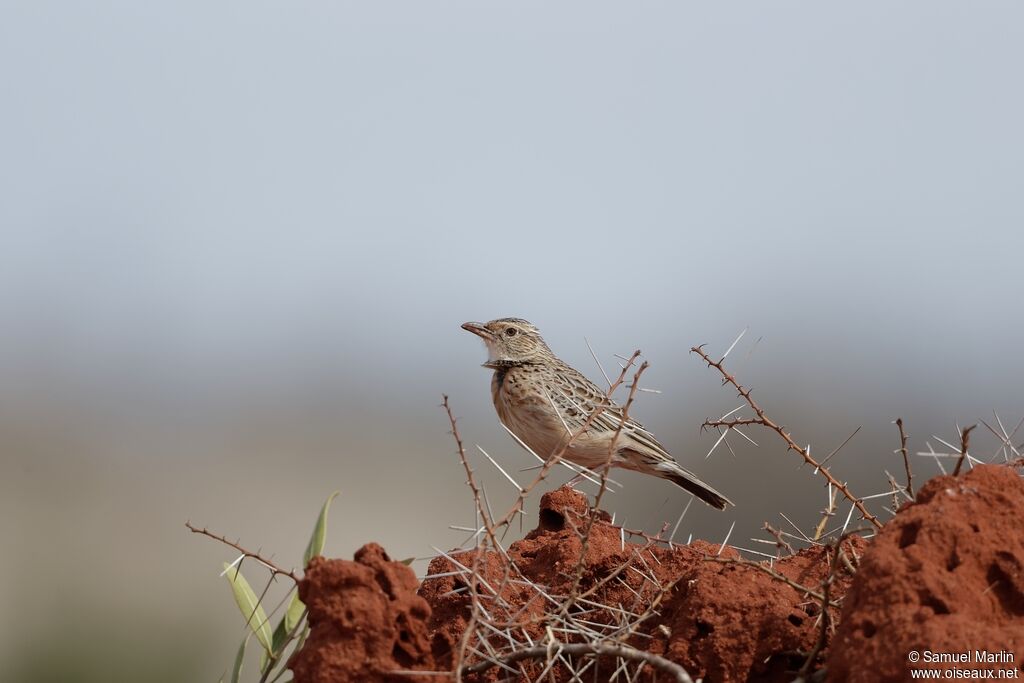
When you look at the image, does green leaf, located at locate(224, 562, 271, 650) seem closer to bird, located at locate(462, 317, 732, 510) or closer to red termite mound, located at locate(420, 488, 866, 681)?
red termite mound, located at locate(420, 488, 866, 681)

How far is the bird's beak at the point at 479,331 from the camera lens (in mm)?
8570

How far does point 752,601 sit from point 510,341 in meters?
5.13

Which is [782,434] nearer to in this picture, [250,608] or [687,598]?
[687,598]

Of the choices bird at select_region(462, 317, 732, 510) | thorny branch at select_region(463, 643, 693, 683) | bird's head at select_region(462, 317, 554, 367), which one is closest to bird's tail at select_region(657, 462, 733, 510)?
bird at select_region(462, 317, 732, 510)

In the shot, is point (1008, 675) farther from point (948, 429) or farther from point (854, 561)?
point (948, 429)

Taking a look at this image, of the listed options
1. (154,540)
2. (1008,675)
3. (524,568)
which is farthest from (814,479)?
(1008,675)

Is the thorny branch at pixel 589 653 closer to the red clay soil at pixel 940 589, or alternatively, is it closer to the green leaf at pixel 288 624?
the red clay soil at pixel 940 589

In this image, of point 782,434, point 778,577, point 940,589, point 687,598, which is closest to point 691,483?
point 782,434

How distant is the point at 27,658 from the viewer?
1223cm

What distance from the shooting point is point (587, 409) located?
7.68m

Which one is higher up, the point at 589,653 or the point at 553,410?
the point at 553,410

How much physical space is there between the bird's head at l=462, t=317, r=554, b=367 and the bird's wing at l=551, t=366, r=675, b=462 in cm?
24

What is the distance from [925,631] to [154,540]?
19.1m

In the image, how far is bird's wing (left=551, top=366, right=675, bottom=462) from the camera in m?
7.73
